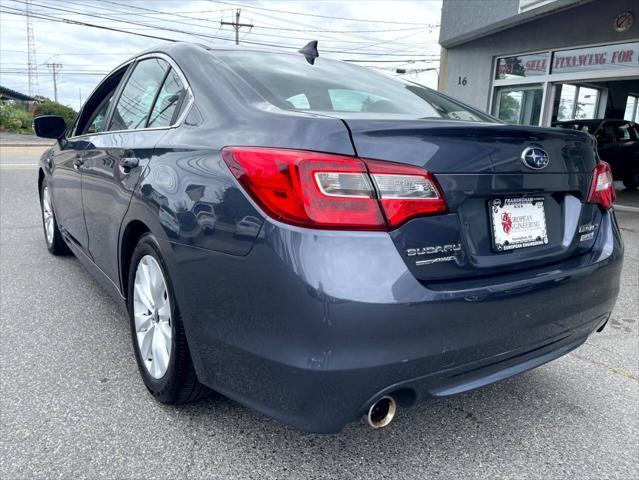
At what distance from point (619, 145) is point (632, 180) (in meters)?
0.90

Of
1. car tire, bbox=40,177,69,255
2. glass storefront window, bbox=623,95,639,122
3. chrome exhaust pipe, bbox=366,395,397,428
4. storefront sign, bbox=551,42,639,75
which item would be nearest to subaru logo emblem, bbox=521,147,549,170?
chrome exhaust pipe, bbox=366,395,397,428

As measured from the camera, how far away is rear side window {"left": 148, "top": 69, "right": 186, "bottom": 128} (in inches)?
92.0

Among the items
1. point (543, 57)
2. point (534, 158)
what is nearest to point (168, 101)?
point (534, 158)

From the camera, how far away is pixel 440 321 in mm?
1628

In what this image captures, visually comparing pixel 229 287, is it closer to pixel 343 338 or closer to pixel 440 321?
pixel 343 338

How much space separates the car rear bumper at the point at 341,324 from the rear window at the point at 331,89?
67 centimetres

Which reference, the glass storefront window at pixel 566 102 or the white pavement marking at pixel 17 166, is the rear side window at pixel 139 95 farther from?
the white pavement marking at pixel 17 166

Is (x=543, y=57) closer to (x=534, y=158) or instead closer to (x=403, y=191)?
(x=534, y=158)

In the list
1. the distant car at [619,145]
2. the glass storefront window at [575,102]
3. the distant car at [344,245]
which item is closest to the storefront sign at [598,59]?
the glass storefront window at [575,102]

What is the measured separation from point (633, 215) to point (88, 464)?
8.83m

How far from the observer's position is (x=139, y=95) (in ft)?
9.42

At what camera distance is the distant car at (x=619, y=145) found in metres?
11.5

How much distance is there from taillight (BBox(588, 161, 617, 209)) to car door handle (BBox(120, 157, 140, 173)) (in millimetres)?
1916

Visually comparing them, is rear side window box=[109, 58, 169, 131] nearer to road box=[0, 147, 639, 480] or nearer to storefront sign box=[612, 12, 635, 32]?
road box=[0, 147, 639, 480]
